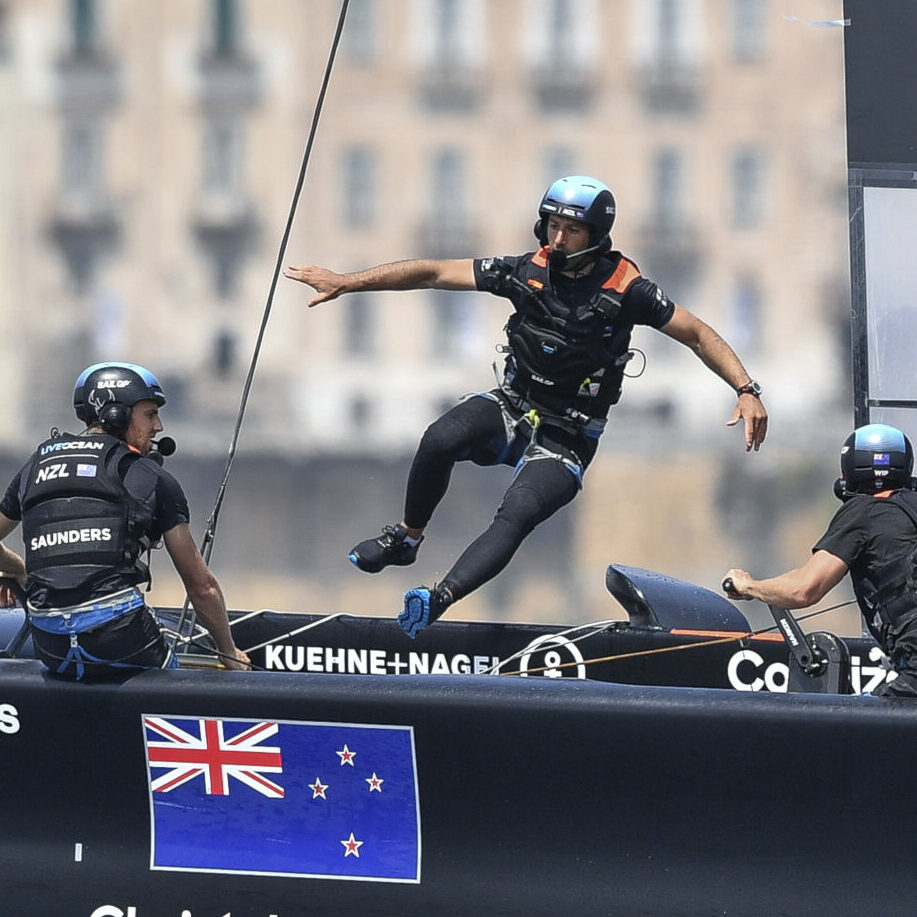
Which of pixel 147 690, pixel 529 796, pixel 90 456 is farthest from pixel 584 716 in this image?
pixel 90 456

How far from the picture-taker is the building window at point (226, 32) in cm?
4506

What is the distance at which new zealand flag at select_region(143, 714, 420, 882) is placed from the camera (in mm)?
4207

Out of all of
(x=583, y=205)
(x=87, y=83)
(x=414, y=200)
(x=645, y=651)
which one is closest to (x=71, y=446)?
(x=583, y=205)

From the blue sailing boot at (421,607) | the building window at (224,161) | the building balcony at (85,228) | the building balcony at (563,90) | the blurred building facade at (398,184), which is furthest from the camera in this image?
the building balcony at (563,90)

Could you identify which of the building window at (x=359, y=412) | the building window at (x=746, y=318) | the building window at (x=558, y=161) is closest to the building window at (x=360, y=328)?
the building window at (x=359, y=412)

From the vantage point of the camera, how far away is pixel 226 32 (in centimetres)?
4506

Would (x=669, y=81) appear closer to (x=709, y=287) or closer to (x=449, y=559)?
(x=709, y=287)

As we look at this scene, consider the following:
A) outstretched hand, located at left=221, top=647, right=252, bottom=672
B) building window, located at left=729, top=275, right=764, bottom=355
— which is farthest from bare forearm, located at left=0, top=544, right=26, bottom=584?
building window, located at left=729, top=275, right=764, bottom=355

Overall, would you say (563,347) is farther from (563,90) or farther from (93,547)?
(563,90)

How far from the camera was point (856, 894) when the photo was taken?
408 cm

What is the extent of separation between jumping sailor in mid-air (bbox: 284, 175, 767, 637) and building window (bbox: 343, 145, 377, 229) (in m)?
38.4

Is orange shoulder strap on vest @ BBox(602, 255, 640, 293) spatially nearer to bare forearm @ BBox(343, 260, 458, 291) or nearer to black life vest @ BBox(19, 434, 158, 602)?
bare forearm @ BBox(343, 260, 458, 291)

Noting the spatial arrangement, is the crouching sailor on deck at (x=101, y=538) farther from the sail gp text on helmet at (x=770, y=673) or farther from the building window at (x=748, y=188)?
the building window at (x=748, y=188)

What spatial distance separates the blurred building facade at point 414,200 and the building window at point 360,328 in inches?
2.2
